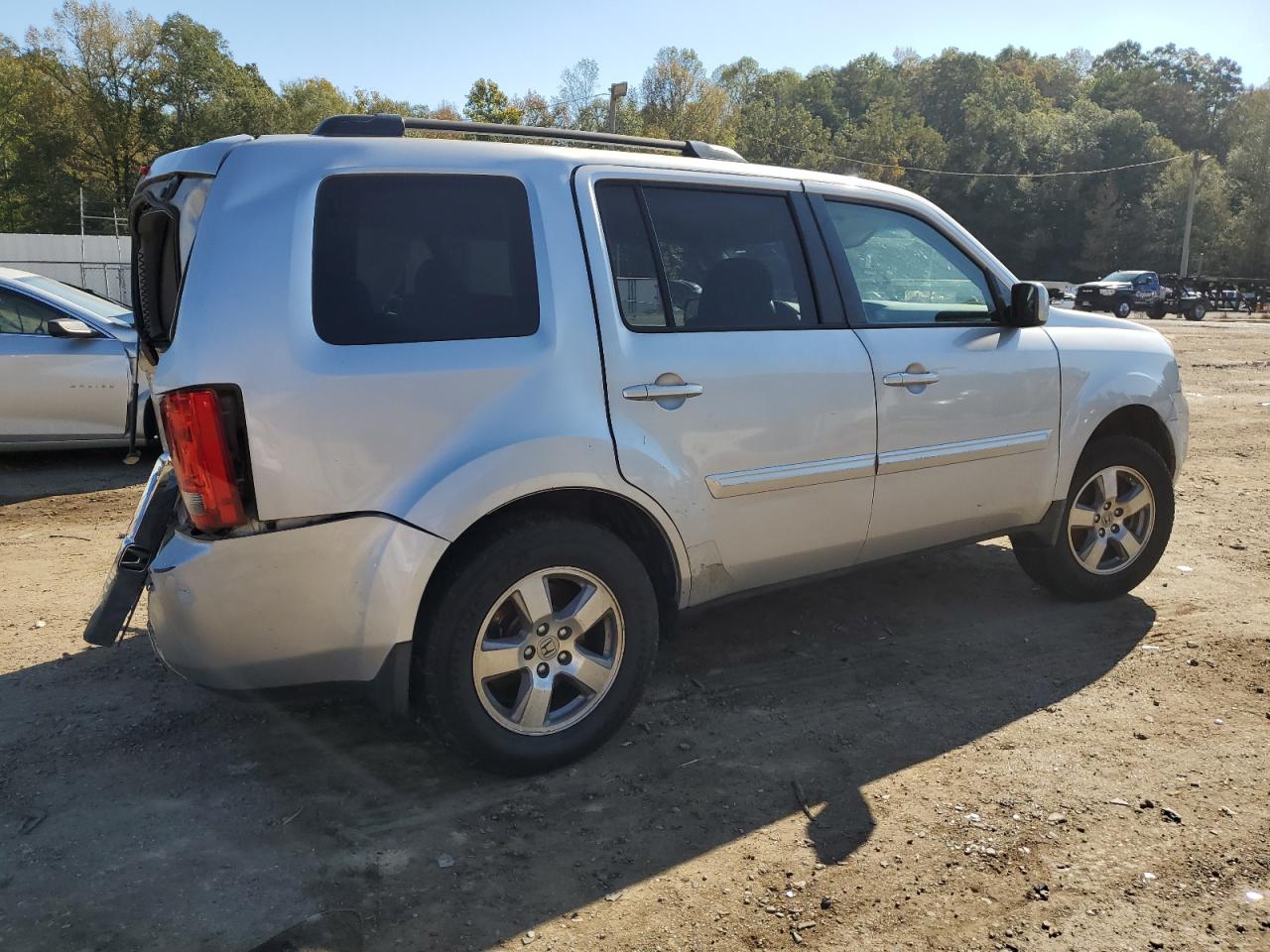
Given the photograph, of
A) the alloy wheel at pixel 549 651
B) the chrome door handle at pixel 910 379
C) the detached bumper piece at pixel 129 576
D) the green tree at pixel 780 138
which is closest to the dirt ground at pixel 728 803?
the alloy wheel at pixel 549 651

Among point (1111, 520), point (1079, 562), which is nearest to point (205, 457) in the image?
point (1079, 562)

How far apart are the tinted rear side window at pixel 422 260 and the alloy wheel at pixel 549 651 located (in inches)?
32.3

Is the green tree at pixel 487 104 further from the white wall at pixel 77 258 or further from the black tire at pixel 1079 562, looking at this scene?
the black tire at pixel 1079 562

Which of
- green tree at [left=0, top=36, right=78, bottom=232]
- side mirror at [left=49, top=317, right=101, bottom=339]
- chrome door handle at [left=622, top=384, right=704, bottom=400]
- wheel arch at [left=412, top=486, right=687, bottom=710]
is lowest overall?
wheel arch at [left=412, top=486, right=687, bottom=710]

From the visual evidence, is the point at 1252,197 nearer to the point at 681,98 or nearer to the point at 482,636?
the point at 681,98

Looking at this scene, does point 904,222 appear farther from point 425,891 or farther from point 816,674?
point 425,891

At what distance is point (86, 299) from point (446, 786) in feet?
22.5

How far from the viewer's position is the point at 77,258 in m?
30.2

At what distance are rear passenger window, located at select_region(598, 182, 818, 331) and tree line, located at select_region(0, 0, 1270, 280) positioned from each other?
1783 inches

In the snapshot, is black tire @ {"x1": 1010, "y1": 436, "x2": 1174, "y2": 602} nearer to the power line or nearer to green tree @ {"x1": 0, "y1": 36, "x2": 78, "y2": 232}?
green tree @ {"x1": 0, "y1": 36, "x2": 78, "y2": 232}

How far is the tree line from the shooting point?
50969 mm

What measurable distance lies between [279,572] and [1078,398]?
3.44 metres

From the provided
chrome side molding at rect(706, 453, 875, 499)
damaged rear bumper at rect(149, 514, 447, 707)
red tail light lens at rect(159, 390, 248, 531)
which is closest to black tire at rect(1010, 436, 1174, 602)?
chrome side molding at rect(706, 453, 875, 499)

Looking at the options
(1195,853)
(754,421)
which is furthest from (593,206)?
(1195,853)
